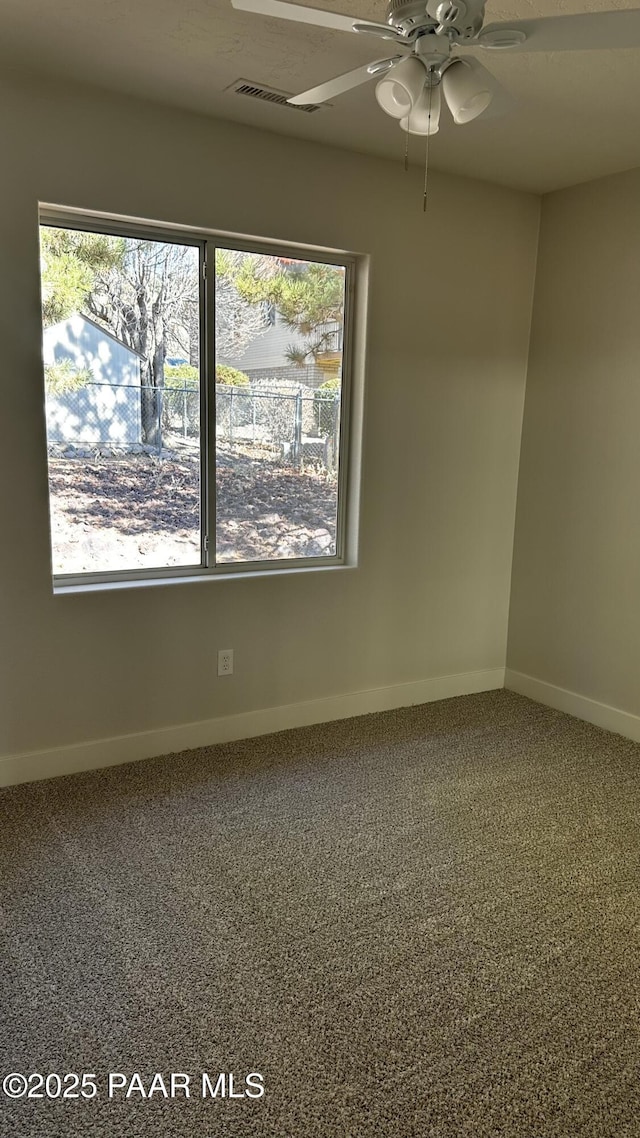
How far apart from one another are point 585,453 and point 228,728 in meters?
2.22

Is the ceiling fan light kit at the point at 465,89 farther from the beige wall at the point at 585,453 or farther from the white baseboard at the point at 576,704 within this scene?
the white baseboard at the point at 576,704

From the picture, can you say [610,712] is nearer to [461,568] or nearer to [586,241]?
[461,568]

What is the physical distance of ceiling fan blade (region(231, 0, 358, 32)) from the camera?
55.7 inches

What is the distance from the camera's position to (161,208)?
278cm

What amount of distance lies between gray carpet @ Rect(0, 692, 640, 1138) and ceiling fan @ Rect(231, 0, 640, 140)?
2.18 metres

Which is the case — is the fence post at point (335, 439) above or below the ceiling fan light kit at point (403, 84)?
below

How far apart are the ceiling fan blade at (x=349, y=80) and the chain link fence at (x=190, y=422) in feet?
4.58

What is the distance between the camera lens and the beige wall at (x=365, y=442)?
263cm

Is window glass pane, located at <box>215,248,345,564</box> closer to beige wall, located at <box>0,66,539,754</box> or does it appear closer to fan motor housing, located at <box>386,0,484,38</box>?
beige wall, located at <box>0,66,539,754</box>

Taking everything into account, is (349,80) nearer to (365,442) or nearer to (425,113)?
(425,113)

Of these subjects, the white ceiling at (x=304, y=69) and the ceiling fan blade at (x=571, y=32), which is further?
the white ceiling at (x=304, y=69)

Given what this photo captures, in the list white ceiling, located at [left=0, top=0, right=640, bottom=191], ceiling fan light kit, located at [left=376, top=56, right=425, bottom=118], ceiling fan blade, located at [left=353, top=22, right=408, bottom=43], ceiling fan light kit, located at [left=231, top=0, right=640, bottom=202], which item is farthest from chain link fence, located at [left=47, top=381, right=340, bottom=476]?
ceiling fan blade, located at [left=353, top=22, right=408, bottom=43]

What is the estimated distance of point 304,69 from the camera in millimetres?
2334

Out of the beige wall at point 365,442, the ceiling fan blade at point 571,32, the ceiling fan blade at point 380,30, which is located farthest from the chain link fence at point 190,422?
the ceiling fan blade at point 571,32
